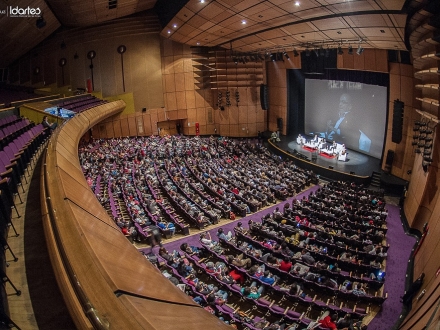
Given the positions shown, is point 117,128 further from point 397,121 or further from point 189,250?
point 397,121

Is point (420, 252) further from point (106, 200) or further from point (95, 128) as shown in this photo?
point (95, 128)

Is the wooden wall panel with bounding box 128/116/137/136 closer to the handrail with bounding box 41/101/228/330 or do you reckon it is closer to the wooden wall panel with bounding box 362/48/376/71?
the wooden wall panel with bounding box 362/48/376/71

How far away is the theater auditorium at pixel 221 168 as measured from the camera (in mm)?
2057

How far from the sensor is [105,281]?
1.43 meters

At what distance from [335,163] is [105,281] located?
14.5 meters

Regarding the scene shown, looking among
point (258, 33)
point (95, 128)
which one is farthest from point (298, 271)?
point (95, 128)

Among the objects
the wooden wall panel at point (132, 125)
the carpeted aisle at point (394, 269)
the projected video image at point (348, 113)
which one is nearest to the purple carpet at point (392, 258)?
the carpeted aisle at point (394, 269)

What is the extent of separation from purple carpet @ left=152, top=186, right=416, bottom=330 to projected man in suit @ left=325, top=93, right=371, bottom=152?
539 cm

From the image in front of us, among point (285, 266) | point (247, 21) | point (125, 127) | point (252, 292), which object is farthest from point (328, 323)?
point (125, 127)

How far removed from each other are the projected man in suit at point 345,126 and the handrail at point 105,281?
1535 centimetres

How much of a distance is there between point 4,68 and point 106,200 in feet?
48.3

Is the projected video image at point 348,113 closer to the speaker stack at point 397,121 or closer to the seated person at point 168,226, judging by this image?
the speaker stack at point 397,121

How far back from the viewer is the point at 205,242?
307 inches

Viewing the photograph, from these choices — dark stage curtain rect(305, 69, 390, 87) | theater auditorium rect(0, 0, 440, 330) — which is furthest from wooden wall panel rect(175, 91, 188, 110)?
dark stage curtain rect(305, 69, 390, 87)
